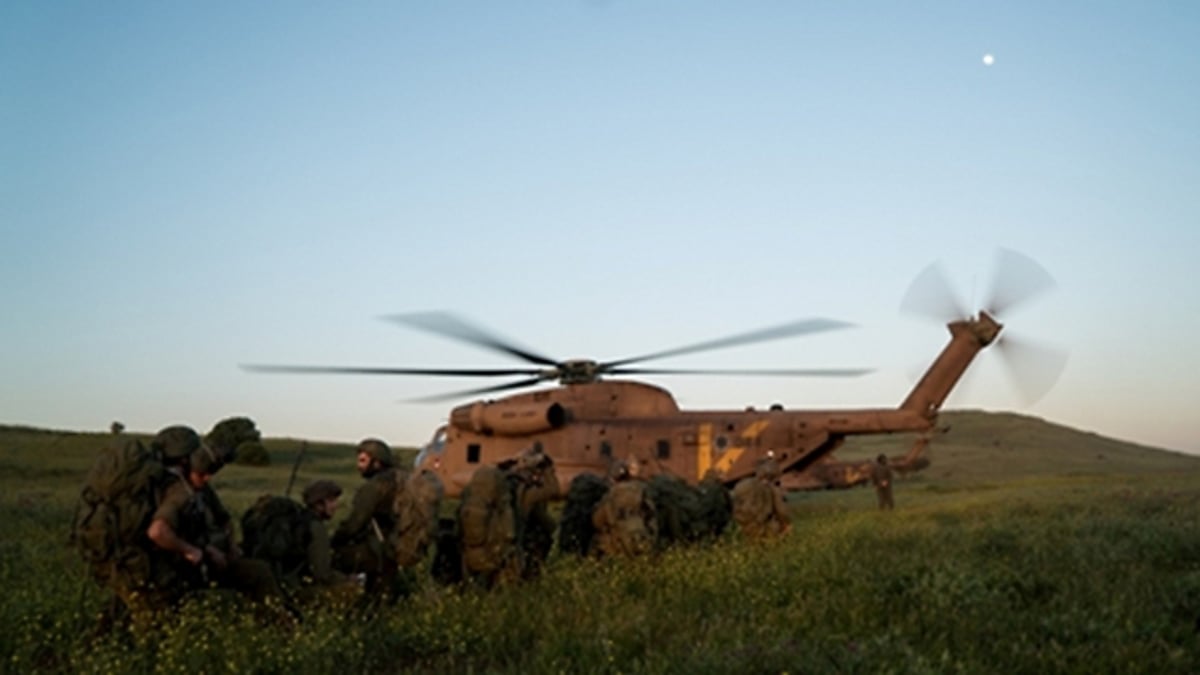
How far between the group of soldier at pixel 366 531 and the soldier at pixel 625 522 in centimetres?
2

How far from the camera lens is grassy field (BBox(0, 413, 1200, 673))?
260 inches

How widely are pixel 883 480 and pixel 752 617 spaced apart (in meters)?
17.1

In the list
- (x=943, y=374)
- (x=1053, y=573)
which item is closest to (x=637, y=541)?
(x=1053, y=573)

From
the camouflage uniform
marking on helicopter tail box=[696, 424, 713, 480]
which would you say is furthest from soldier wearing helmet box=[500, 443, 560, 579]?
marking on helicopter tail box=[696, 424, 713, 480]

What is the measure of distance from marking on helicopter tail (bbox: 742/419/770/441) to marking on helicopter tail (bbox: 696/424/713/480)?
726mm

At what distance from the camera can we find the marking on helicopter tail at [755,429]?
68.7 feet

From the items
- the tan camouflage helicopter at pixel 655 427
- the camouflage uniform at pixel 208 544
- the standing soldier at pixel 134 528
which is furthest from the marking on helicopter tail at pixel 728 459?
the standing soldier at pixel 134 528

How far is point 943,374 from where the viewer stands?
2161 centimetres

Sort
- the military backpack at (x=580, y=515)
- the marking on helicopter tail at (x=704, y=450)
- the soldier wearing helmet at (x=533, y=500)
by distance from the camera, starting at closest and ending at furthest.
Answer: the soldier wearing helmet at (x=533, y=500) < the military backpack at (x=580, y=515) < the marking on helicopter tail at (x=704, y=450)

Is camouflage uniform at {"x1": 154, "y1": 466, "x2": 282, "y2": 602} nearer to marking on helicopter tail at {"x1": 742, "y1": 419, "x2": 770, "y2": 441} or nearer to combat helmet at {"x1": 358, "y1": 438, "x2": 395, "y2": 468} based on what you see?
combat helmet at {"x1": 358, "y1": 438, "x2": 395, "y2": 468}

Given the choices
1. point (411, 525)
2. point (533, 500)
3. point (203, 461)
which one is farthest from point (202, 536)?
point (533, 500)

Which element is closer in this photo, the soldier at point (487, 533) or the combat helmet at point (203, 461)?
the combat helmet at point (203, 461)

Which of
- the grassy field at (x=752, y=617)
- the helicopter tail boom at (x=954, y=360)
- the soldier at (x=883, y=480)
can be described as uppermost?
the helicopter tail boom at (x=954, y=360)

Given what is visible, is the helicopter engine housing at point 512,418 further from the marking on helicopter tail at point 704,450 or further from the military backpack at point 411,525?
the military backpack at point 411,525
